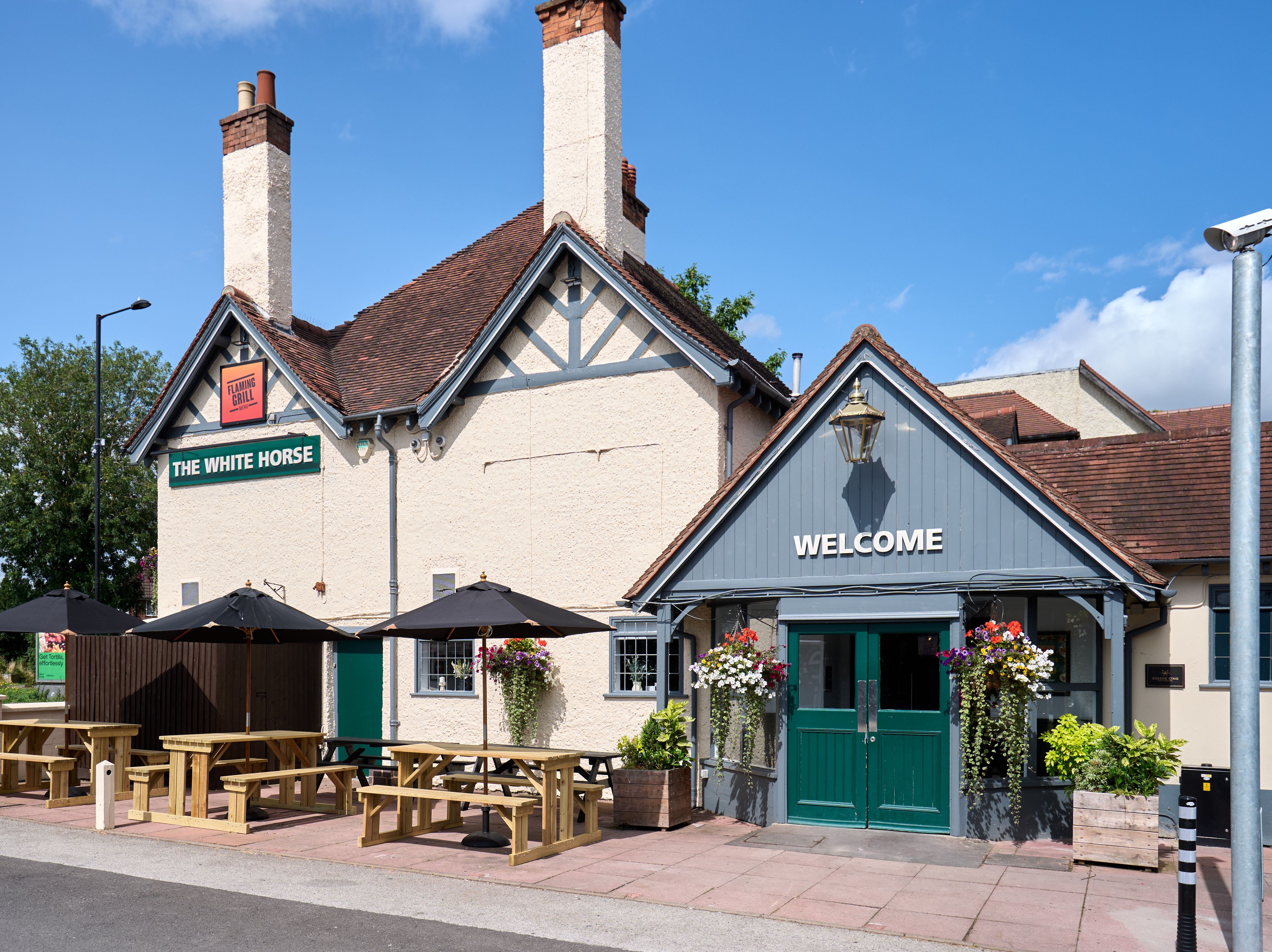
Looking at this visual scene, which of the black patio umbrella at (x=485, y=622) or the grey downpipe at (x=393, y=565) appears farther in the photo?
the grey downpipe at (x=393, y=565)

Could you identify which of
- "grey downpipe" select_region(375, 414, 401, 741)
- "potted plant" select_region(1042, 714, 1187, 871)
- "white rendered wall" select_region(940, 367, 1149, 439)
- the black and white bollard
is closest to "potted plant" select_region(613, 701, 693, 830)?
"potted plant" select_region(1042, 714, 1187, 871)

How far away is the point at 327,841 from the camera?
10.9 metres

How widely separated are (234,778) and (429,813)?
208 cm

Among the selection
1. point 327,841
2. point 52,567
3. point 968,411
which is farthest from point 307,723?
point 52,567

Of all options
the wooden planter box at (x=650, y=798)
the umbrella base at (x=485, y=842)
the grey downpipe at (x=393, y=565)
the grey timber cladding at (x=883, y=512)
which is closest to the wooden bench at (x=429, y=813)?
the umbrella base at (x=485, y=842)

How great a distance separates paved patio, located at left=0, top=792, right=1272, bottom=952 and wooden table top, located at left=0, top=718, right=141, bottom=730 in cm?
173

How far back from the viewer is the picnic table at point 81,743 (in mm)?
13383

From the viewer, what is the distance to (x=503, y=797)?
10164 mm

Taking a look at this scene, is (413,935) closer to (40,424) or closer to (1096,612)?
(1096,612)

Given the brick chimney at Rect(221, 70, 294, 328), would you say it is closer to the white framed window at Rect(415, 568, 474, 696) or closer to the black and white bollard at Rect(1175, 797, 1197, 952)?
the white framed window at Rect(415, 568, 474, 696)

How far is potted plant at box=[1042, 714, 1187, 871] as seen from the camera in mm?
9445

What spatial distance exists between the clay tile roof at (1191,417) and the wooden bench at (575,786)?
1934 cm

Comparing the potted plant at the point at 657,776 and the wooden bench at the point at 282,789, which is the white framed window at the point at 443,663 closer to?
the wooden bench at the point at 282,789

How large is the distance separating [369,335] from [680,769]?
32.4 ft
